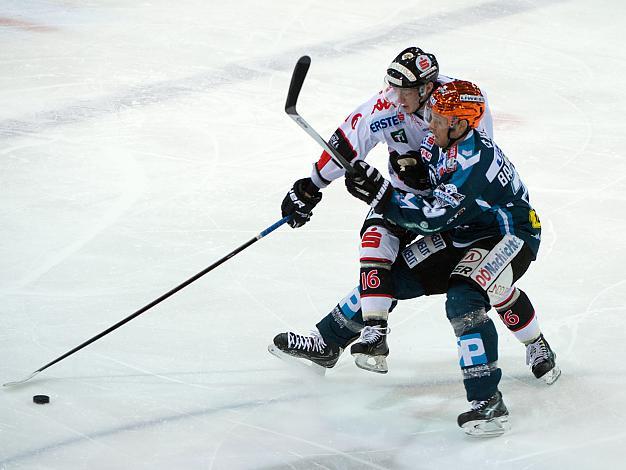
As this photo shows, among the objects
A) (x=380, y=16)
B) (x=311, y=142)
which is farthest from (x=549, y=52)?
(x=311, y=142)

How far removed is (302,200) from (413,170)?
38 cm

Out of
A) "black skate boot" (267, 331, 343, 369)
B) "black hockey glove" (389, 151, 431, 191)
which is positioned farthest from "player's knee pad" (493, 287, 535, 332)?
"black skate boot" (267, 331, 343, 369)

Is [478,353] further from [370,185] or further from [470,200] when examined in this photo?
[370,185]

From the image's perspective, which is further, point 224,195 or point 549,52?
point 549,52

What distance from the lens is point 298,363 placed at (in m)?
3.87

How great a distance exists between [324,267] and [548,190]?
1.36m

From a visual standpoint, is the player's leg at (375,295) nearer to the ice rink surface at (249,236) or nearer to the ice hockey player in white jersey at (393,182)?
the ice hockey player in white jersey at (393,182)

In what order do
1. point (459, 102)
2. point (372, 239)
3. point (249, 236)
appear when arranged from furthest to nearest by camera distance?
point (249, 236)
point (372, 239)
point (459, 102)

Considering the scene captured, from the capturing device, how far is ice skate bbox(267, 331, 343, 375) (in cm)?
382

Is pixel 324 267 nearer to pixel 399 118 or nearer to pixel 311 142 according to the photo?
pixel 399 118

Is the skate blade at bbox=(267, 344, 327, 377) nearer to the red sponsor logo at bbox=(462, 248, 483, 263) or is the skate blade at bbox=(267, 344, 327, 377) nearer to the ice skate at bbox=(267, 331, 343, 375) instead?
the ice skate at bbox=(267, 331, 343, 375)

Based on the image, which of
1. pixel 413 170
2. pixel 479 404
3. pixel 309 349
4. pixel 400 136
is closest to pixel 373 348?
pixel 309 349

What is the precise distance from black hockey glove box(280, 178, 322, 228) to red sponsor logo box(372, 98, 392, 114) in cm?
32

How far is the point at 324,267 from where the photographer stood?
4520 mm
